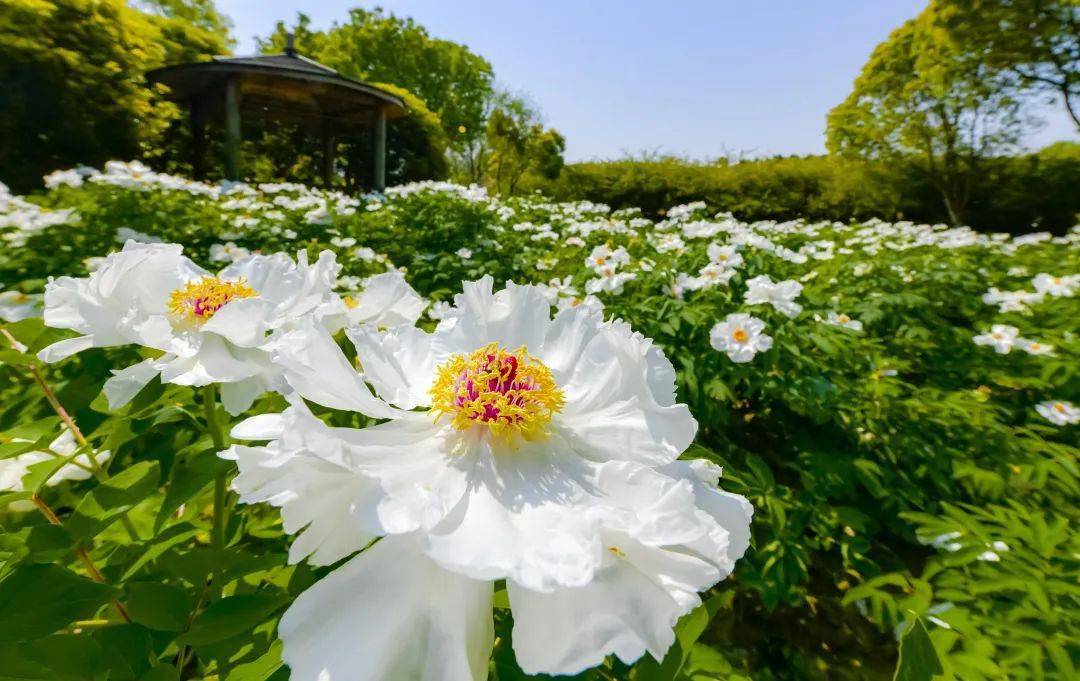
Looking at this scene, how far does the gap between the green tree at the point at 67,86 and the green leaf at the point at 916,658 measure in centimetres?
971

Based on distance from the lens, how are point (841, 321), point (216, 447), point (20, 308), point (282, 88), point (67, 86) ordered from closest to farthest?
point (216, 447)
point (20, 308)
point (841, 321)
point (67, 86)
point (282, 88)

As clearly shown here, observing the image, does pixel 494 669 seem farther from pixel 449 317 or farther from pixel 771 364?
pixel 771 364

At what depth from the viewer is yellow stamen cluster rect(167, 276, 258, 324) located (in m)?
0.74

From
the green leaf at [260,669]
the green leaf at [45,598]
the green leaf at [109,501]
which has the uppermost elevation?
the green leaf at [109,501]

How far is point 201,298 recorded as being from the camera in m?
0.75

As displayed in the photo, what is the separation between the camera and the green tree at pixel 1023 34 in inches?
459

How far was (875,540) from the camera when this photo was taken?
8.71 ft

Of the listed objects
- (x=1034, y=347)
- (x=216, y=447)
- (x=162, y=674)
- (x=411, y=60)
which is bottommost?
(x=1034, y=347)

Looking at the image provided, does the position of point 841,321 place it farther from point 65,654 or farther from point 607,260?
point 65,654

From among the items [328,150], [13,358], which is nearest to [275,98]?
[328,150]

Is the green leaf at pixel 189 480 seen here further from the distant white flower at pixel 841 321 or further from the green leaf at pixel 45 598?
the distant white flower at pixel 841 321

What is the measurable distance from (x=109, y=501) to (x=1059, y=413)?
12.2ft

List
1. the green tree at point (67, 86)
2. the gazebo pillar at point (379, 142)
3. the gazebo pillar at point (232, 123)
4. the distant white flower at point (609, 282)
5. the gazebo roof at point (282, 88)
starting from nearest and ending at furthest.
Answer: the distant white flower at point (609, 282)
the green tree at point (67, 86)
the gazebo roof at point (282, 88)
the gazebo pillar at point (232, 123)
the gazebo pillar at point (379, 142)

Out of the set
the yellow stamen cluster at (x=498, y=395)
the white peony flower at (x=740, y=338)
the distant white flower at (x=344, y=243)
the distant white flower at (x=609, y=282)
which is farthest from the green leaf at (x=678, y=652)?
the distant white flower at (x=344, y=243)
